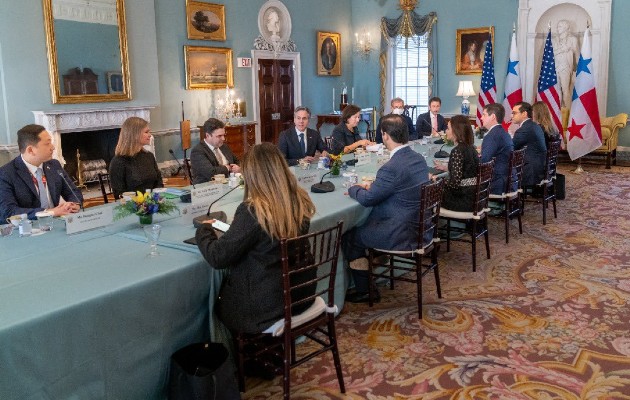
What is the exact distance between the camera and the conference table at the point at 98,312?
85.1 inches

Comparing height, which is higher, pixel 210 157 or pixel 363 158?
pixel 210 157

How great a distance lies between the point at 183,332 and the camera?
2.82 metres

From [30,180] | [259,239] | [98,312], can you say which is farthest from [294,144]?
[98,312]

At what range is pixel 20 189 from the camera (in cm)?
381

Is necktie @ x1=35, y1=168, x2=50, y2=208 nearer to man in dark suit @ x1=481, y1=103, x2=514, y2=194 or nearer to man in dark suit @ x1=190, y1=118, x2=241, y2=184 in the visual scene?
man in dark suit @ x1=190, y1=118, x2=241, y2=184

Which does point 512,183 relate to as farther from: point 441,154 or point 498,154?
point 441,154

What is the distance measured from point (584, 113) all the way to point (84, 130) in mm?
8048

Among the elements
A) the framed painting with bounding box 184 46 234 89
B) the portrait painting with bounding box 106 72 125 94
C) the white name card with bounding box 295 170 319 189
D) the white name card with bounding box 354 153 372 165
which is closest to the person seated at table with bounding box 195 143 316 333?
the white name card with bounding box 295 170 319 189

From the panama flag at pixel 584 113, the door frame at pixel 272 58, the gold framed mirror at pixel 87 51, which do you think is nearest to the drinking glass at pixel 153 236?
the gold framed mirror at pixel 87 51

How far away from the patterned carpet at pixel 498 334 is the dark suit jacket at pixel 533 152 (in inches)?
39.9

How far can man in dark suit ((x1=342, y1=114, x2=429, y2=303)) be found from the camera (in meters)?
3.89

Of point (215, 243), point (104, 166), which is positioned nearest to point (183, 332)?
point (215, 243)

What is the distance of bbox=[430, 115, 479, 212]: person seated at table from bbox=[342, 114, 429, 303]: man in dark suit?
1.04 metres

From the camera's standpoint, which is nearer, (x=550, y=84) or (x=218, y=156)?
(x=218, y=156)
